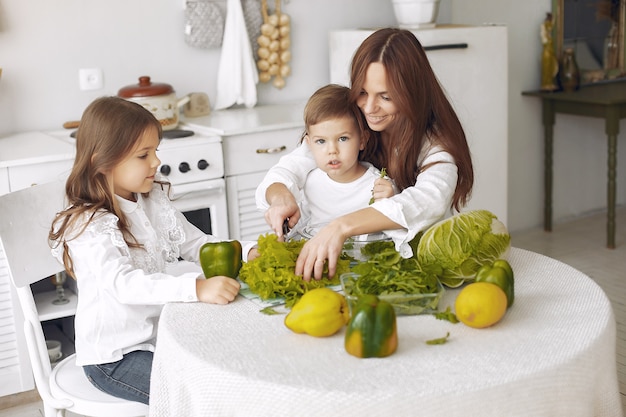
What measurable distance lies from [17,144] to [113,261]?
1435 millimetres

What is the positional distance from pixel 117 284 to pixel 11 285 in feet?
3.95

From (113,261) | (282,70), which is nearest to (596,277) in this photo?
(282,70)

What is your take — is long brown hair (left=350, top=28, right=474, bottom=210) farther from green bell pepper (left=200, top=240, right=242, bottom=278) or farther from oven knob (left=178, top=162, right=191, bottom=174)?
oven knob (left=178, top=162, right=191, bottom=174)

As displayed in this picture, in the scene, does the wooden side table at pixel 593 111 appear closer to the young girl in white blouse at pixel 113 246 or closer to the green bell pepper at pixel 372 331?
the young girl in white blouse at pixel 113 246

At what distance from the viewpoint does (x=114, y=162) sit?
1868mm

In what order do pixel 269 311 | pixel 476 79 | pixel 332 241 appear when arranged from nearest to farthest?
pixel 269 311, pixel 332 241, pixel 476 79

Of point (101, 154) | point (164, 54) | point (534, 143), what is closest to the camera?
point (101, 154)

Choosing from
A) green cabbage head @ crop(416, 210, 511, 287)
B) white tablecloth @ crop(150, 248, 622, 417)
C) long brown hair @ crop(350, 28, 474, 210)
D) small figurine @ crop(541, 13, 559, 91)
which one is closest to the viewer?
white tablecloth @ crop(150, 248, 622, 417)

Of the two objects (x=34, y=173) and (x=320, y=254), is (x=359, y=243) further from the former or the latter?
(x=34, y=173)

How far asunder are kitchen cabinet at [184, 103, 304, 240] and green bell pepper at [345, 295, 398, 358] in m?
1.88

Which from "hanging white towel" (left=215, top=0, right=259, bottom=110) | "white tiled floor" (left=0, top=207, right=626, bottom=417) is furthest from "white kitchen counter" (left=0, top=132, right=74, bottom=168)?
"white tiled floor" (left=0, top=207, right=626, bottom=417)

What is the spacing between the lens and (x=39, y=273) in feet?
6.32

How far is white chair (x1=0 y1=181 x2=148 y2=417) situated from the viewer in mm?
1837

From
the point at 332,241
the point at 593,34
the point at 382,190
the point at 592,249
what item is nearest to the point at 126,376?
the point at 332,241
